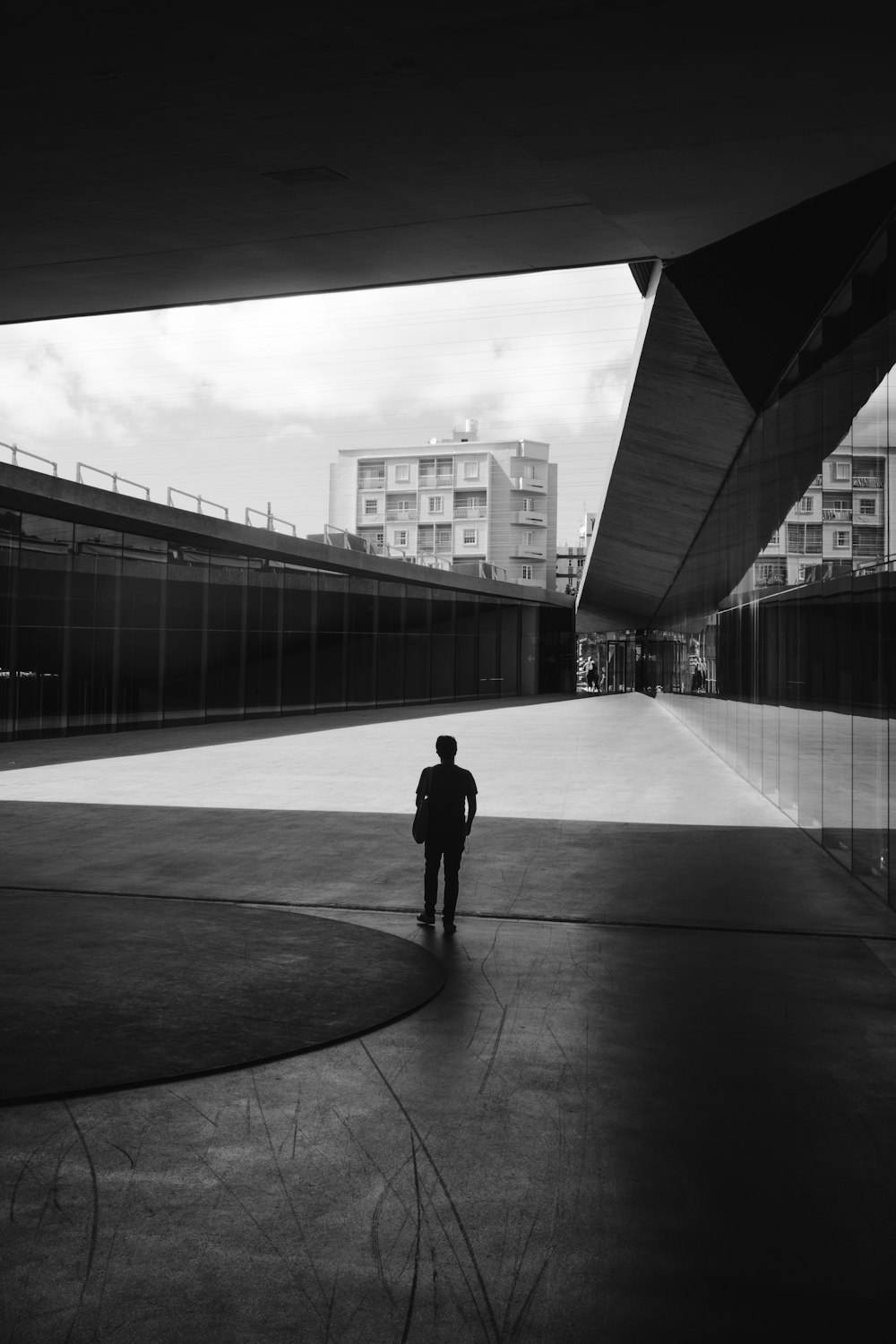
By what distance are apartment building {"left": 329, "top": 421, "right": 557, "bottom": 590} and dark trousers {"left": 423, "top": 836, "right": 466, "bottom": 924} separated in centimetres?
10272

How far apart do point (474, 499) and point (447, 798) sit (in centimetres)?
10625

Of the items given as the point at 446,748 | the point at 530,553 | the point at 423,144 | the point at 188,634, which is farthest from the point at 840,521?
the point at 530,553

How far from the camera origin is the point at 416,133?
281 inches

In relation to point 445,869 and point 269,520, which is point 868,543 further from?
point 269,520

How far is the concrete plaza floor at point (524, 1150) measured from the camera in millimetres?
3414

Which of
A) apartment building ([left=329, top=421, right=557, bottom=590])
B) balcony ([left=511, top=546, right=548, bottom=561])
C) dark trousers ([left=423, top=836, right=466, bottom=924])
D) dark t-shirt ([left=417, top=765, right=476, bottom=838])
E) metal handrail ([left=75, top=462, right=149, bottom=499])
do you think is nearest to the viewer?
dark trousers ([left=423, top=836, right=466, bottom=924])

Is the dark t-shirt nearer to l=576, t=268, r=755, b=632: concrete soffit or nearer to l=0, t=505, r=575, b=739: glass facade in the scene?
l=576, t=268, r=755, b=632: concrete soffit

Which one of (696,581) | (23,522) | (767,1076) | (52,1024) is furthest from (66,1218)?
(696,581)

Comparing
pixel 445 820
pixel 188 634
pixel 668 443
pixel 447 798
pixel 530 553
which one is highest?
pixel 530 553

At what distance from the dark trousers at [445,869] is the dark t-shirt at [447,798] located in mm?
67

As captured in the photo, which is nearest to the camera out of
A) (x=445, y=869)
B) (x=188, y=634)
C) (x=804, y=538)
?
(x=445, y=869)

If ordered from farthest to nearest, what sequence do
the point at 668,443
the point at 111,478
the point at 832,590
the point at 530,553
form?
1. the point at 530,553
2. the point at 111,478
3. the point at 668,443
4. the point at 832,590

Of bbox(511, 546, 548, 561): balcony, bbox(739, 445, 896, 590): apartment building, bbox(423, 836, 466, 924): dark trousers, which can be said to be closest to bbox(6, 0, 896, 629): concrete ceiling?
bbox(739, 445, 896, 590): apartment building

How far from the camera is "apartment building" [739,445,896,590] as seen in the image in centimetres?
968
